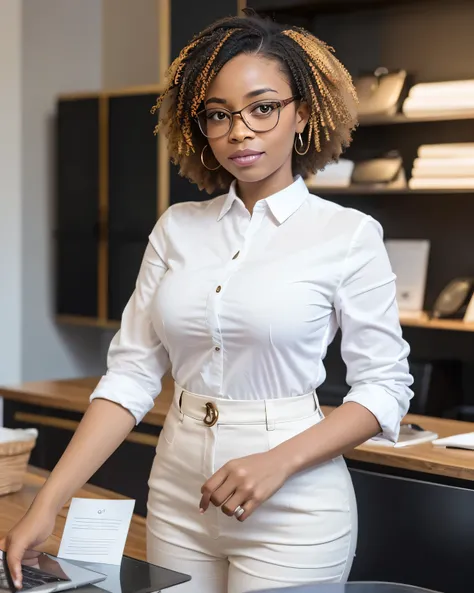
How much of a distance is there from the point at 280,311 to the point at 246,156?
0.79 feet

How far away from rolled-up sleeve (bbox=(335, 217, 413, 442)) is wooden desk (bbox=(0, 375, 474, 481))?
929 mm

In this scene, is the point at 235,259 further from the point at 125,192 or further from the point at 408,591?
the point at 125,192

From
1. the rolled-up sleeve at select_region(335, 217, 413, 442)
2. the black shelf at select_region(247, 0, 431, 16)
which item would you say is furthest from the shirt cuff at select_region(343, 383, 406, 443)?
the black shelf at select_region(247, 0, 431, 16)

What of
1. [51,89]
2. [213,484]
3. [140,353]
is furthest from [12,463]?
[51,89]

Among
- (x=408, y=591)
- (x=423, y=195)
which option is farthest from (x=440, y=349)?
(x=408, y=591)

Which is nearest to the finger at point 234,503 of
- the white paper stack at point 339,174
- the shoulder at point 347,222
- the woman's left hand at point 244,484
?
the woman's left hand at point 244,484

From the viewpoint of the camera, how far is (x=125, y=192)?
457cm

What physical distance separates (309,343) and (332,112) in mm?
377

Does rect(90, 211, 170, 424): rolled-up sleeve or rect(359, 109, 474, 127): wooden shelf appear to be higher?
rect(359, 109, 474, 127): wooden shelf

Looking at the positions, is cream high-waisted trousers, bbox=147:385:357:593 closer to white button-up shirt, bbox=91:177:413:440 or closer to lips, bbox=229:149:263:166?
white button-up shirt, bbox=91:177:413:440

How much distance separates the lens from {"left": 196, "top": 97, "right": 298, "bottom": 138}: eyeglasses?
1457mm

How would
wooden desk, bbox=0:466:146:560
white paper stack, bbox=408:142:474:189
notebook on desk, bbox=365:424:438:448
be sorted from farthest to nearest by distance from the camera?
white paper stack, bbox=408:142:474:189 → notebook on desk, bbox=365:424:438:448 → wooden desk, bbox=0:466:146:560

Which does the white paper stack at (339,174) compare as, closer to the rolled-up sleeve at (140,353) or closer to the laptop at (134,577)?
the rolled-up sleeve at (140,353)

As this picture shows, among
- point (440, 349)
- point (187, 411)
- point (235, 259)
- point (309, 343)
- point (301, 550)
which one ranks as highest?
point (235, 259)
